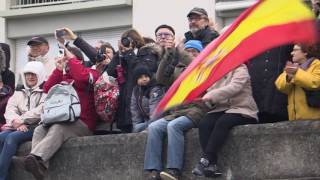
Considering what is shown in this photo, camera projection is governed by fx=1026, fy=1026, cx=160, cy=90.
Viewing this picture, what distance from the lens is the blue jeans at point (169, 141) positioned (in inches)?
449

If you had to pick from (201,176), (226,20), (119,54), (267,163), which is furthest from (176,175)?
(226,20)

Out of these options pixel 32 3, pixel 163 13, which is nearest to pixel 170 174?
pixel 163 13

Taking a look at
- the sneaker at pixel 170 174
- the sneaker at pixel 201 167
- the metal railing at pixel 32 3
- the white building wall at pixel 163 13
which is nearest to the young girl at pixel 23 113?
the sneaker at pixel 170 174

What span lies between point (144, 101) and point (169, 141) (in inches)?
41.0

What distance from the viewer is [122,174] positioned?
40.8 ft

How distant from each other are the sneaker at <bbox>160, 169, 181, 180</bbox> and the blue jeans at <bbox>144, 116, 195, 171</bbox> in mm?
46

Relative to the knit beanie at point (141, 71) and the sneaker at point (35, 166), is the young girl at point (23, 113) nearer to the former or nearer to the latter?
the sneaker at point (35, 166)

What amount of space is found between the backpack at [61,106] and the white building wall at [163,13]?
461 centimetres

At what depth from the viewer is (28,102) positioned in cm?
1350

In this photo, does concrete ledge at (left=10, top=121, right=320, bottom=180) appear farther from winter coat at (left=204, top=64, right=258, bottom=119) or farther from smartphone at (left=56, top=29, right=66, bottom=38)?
smartphone at (left=56, top=29, right=66, bottom=38)

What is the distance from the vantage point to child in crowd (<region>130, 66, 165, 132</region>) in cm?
1229

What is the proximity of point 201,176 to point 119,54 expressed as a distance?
2.14 metres

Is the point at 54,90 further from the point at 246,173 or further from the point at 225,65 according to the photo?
the point at 225,65

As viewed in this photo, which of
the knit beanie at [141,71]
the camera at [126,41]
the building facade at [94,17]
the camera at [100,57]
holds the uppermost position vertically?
the building facade at [94,17]
